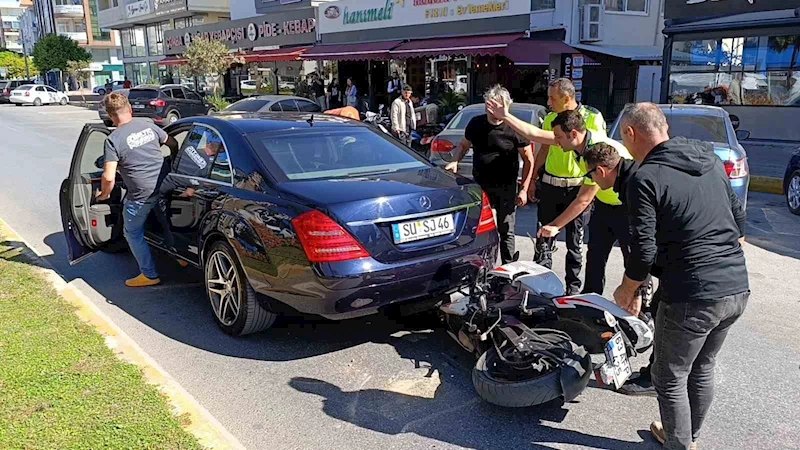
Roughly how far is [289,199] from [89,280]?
3031 mm

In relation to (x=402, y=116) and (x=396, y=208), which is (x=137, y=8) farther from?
(x=396, y=208)

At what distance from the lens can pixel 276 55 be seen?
2683 centimetres

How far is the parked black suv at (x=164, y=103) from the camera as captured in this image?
24.4m

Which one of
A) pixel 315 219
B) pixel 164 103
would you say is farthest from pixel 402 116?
pixel 164 103

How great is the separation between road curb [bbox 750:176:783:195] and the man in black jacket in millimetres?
8613

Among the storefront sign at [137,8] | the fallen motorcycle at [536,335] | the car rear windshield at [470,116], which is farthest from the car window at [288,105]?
the storefront sign at [137,8]

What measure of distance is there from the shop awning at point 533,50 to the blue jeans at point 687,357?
47.4 ft

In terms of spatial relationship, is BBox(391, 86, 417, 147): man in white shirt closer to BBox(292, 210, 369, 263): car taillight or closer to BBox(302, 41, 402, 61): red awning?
BBox(302, 41, 402, 61): red awning

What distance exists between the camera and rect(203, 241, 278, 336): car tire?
14.0 ft

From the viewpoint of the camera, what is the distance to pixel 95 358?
12.9 ft

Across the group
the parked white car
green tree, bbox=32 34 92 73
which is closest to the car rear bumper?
the parked white car

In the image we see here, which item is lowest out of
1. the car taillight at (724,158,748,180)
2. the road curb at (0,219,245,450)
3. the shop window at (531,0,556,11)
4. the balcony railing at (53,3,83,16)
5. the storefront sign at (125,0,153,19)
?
the road curb at (0,219,245,450)

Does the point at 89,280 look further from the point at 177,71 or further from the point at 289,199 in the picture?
the point at 177,71

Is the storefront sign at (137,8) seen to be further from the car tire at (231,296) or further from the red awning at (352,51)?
the car tire at (231,296)
